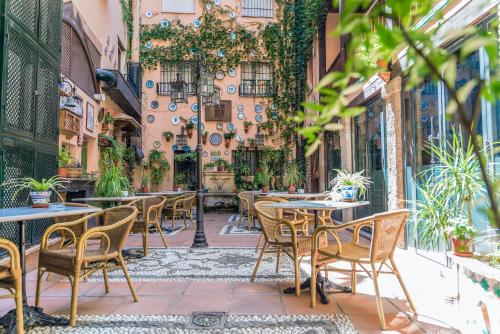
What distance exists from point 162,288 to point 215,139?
862cm

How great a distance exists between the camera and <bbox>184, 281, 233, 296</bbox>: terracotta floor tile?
3002mm

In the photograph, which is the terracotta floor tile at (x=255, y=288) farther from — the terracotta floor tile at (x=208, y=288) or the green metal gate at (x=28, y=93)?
the green metal gate at (x=28, y=93)

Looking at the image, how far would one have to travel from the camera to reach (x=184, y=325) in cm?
234

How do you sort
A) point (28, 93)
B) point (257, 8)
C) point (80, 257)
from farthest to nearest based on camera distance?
1. point (257, 8)
2. point (28, 93)
3. point (80, 257)

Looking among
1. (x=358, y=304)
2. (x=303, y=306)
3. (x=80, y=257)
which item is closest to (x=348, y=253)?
(x=358, y=304)

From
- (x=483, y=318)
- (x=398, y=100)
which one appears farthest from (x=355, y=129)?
(x=483, y=318)

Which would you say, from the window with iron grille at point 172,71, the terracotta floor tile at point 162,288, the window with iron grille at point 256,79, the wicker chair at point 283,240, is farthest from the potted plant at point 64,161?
the window with iron grille at point 256,79

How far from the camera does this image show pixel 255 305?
2709 millimetres

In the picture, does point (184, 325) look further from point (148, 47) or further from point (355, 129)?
point (148, 47)

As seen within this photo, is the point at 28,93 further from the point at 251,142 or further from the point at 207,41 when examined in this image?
the point at 207,41

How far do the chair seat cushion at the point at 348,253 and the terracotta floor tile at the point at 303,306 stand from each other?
34 cm

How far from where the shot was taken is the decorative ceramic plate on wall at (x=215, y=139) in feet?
37.9

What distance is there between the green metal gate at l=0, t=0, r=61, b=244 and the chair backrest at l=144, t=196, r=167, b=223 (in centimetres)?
122

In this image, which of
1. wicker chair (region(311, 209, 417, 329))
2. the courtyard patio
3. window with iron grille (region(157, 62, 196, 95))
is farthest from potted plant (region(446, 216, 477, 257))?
window with iron grille (region(157, 62, 196, 95))
